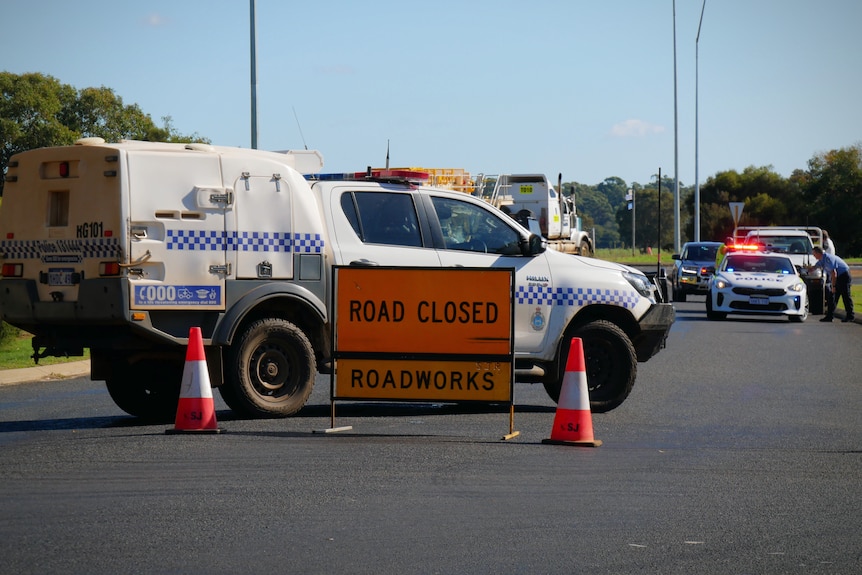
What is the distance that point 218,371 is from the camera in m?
11.9

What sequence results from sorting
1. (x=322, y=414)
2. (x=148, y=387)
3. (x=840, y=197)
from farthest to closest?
(x=840, y=197) < (x=322, y=414) < (x=148, y=387)

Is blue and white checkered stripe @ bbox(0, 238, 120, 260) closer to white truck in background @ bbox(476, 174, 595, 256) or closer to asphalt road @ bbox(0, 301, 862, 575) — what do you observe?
asphalt road @ bbox(0, 301, 862, 575)

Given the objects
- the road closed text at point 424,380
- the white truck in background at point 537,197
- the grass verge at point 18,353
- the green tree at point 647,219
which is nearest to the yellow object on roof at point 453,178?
the white truck in background at point 537,197

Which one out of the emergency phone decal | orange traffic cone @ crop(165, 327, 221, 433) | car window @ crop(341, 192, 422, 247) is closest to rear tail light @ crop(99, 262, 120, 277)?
the emergency phone decal

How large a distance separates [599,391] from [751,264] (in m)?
17.3

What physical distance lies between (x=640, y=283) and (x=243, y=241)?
4.08 m

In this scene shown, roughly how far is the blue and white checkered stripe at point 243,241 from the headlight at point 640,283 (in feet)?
10.3

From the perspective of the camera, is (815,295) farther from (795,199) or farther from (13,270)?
(795,199)

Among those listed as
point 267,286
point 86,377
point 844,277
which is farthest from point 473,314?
point 844,277

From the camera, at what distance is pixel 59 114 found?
72.0m

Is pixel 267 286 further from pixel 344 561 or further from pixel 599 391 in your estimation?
pixel 344 561

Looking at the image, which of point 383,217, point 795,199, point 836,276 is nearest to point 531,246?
point 383,217

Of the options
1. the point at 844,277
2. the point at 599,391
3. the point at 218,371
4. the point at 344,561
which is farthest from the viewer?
the point at 844,277

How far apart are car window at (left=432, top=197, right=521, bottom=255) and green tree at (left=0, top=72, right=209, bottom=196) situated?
191 ft
